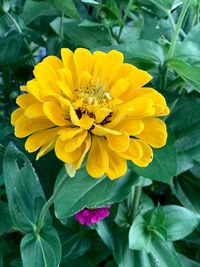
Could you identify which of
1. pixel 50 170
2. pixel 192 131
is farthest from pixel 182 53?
pixel 50 170

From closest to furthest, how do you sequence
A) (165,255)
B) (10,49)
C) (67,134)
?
(67,134), (165,255), (10,49)

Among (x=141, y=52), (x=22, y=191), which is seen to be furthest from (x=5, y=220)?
(x=141, y=52)

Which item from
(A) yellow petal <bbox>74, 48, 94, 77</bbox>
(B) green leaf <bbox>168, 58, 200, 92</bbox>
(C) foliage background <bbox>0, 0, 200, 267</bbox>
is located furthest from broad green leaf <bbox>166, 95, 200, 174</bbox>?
(A) yellow petal <bbox>74, 48, 94, 77</bbox>

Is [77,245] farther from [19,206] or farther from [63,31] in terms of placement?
[63,31]

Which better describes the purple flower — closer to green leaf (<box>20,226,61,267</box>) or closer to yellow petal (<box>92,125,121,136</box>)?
green leaf (<box>20,226,61,267</box>)

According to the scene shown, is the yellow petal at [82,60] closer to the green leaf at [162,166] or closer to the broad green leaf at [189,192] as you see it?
the green leaf at [162,166]

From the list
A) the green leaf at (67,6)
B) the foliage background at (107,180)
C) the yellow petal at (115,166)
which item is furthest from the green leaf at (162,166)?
the green leaf at (67,6)

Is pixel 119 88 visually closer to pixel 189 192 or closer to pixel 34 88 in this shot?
pixel 34 88
